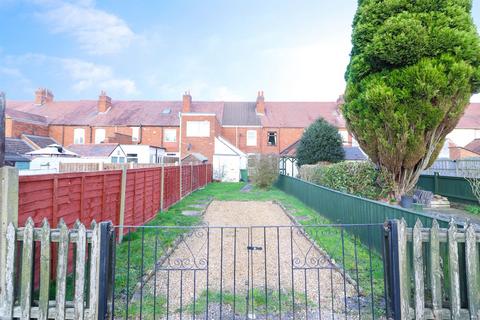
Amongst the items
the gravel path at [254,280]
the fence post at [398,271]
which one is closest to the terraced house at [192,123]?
the gravel path at [254,280]

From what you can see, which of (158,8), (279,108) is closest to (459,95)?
(158,8)

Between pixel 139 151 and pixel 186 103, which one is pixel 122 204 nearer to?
pixel 139 151

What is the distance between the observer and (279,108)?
37.1 m

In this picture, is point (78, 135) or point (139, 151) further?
point (78, 135)

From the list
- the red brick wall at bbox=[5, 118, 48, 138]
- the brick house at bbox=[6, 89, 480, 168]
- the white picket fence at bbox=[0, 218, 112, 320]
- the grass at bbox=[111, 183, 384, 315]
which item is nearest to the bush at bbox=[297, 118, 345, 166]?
the grass at bbox=[111, 183, 384, 315]

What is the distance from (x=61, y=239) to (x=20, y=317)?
2.78ft

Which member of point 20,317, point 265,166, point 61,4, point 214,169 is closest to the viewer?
A: point 20,317

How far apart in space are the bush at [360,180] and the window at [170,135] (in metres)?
24.2

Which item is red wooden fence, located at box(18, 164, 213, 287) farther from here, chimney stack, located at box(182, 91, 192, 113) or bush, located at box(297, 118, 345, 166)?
chimney stack, located at box(182, 91, 192, 113)

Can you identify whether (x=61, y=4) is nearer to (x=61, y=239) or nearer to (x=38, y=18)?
(x=38, y=18)

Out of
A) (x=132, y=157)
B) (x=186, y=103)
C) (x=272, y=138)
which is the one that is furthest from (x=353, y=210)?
(x=186, y=103)

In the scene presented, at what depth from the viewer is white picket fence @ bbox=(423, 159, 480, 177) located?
11.3m

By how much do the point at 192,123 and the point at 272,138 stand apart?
1029 cm

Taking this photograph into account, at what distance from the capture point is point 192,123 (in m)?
29.2
